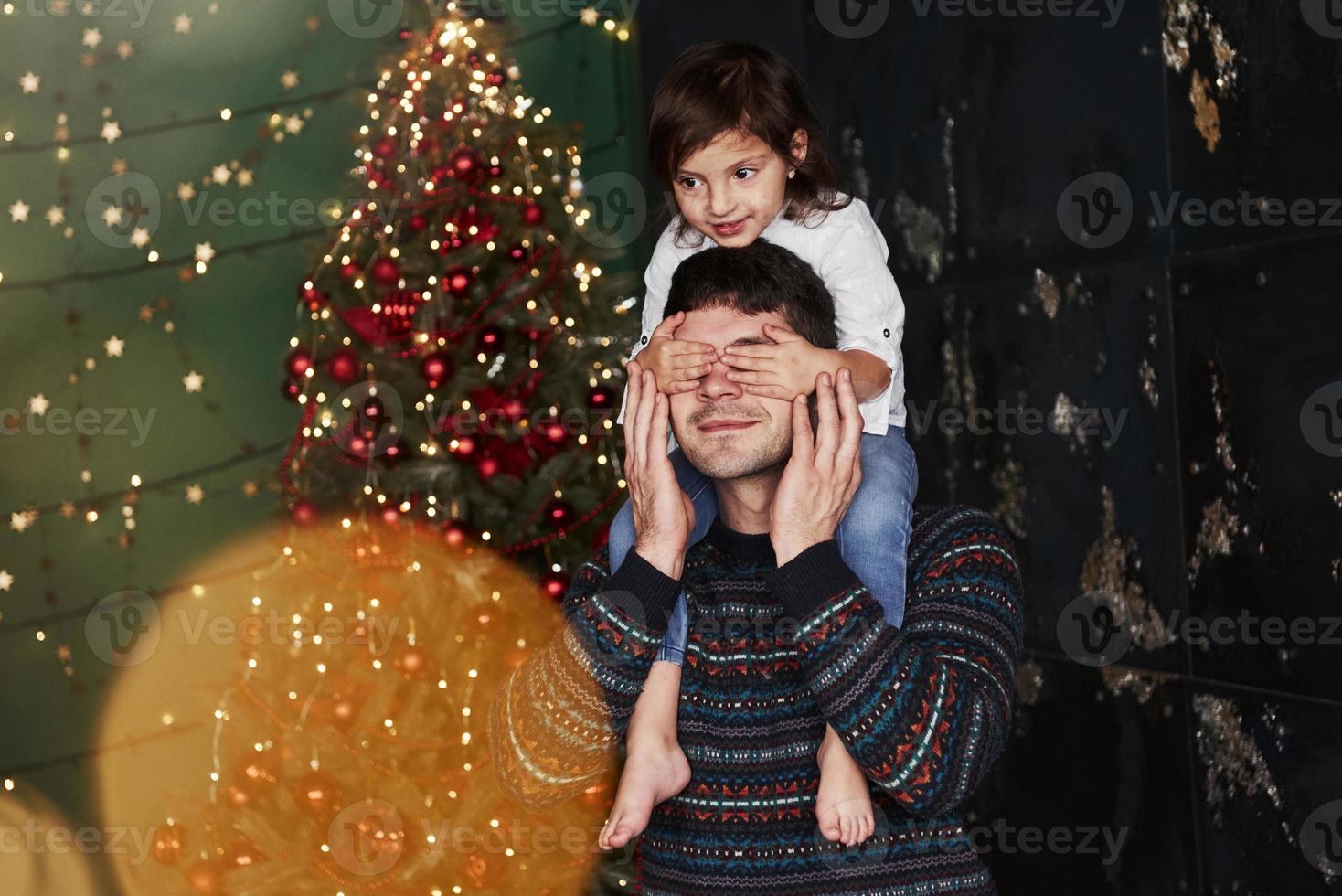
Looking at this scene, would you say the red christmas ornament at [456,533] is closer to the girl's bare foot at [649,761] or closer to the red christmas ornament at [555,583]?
the red christmas ornament at [555,583]

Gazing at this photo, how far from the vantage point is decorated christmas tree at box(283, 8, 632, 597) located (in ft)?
12.5

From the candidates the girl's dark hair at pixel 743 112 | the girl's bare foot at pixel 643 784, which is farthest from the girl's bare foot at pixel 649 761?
the girl's dark hair at pixel 743 112

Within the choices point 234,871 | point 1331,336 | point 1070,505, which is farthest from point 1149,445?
point 234,871

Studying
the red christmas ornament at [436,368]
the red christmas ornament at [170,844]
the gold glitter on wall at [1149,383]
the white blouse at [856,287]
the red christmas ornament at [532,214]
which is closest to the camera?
the white blouse at [856,287]

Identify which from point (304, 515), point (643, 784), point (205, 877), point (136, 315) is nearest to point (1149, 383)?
point (643, 784)

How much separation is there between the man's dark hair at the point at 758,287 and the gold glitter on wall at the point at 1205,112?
885 mm

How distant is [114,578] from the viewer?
496 cm

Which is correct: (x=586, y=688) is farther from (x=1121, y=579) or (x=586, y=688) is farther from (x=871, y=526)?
(x=1121, y=579)

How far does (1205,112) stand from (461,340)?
6.64 feet

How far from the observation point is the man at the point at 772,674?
169cm

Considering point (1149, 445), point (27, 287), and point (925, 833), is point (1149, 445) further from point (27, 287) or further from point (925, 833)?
point (27, 287)

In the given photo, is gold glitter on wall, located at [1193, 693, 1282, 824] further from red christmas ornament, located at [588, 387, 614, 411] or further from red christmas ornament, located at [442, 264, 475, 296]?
red christmas ornament, located at [442, 264, 475, 296]

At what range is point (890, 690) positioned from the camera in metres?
1.66

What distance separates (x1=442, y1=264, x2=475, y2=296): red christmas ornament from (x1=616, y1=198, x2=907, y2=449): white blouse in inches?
64.2
